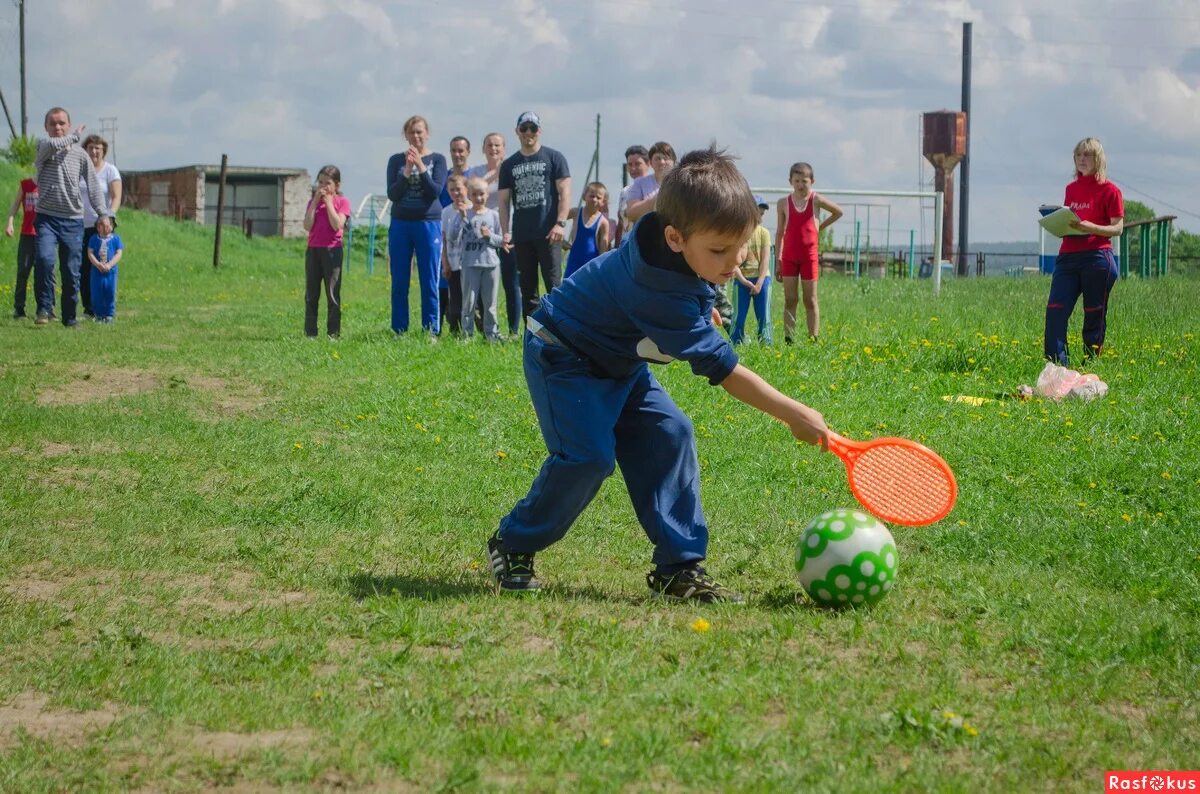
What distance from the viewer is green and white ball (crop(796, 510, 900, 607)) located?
4.63m

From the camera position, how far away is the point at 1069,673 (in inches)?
157

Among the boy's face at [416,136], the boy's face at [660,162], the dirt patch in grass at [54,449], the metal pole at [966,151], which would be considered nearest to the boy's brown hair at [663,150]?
the boy's face at [660,162]

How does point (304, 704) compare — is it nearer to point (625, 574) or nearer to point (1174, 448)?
point (625, 574)

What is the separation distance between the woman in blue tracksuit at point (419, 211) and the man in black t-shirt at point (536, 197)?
850mm

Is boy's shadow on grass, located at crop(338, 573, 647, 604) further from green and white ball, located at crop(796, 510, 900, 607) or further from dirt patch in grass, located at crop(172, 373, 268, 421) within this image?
dirt patch in grass, located at crop(172, 373, 268, 421)

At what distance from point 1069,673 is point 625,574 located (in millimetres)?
1854

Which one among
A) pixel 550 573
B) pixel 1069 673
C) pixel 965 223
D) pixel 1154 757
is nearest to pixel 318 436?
pixel 550 573

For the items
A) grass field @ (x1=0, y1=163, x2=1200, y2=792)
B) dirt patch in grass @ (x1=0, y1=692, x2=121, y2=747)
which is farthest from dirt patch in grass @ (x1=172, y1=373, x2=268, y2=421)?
dirt patch in grass @ (x1=0, y1=692, x2=121, y2=747)

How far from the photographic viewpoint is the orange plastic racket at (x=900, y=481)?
4.62 metres

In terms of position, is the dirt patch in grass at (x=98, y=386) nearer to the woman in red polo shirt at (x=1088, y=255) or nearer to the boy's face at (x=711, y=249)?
the boy's face at (x=711, y=249)

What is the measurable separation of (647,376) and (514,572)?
0.89 m

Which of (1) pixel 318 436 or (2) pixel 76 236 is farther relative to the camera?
(2) pixel 76 236

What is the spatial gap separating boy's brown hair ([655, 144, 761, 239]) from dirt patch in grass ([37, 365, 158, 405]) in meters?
6.56

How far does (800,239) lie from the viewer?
13.2 metres
